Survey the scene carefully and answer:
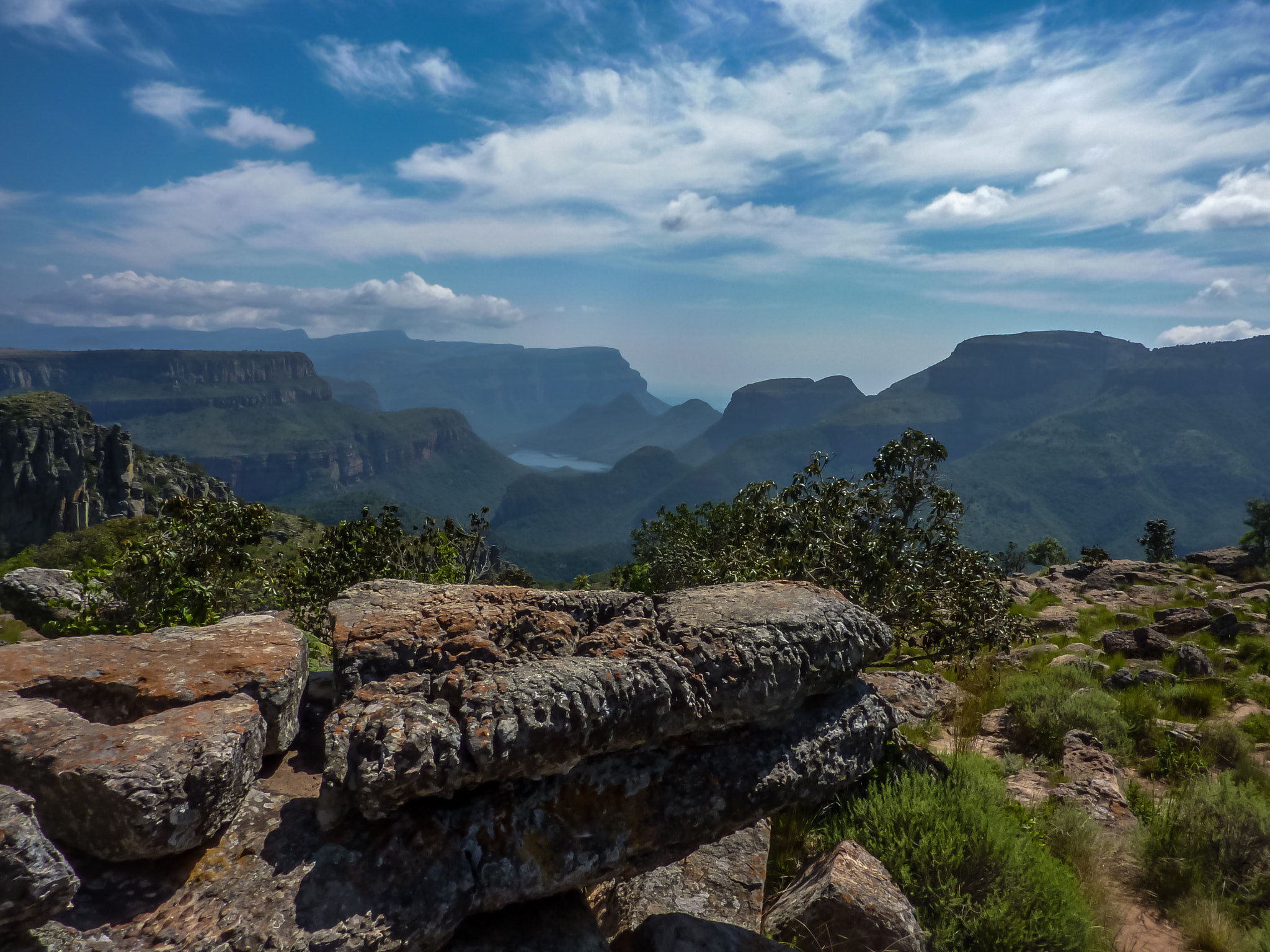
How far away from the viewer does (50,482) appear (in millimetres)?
94688

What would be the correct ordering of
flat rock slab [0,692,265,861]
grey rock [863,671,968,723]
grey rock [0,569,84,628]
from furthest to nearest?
grey rock [0,569,84,628]
grey rock [863,671,968,723]
flat rock slab [0,692,265,861]

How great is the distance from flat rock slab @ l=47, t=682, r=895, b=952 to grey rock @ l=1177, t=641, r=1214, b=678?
1488 centimetres

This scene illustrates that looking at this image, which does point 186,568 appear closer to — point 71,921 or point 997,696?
point 71,921

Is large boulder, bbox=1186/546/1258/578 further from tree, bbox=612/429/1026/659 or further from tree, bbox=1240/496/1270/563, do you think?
tree, bbox=612/429/1026/659

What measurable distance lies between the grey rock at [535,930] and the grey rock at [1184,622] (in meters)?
23.9

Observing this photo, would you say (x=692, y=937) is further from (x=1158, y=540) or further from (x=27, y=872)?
(x=1158, y=540)

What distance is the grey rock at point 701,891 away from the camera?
19.6ft

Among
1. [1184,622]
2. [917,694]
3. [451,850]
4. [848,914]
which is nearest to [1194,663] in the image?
[1184,622]

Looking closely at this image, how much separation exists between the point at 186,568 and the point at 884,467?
13925 mm

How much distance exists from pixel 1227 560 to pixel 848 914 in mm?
54495

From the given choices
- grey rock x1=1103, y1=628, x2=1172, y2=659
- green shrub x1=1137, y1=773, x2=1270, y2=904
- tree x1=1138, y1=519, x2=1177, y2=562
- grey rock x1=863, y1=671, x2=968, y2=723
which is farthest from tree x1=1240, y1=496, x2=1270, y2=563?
green shrub x1=1137, y1=773, x2=1270, y2=904

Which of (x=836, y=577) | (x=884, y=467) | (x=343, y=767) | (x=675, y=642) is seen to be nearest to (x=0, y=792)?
(x=343, y=767)

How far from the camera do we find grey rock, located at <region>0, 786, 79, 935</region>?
3.32 m

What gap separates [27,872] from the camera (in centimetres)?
337
